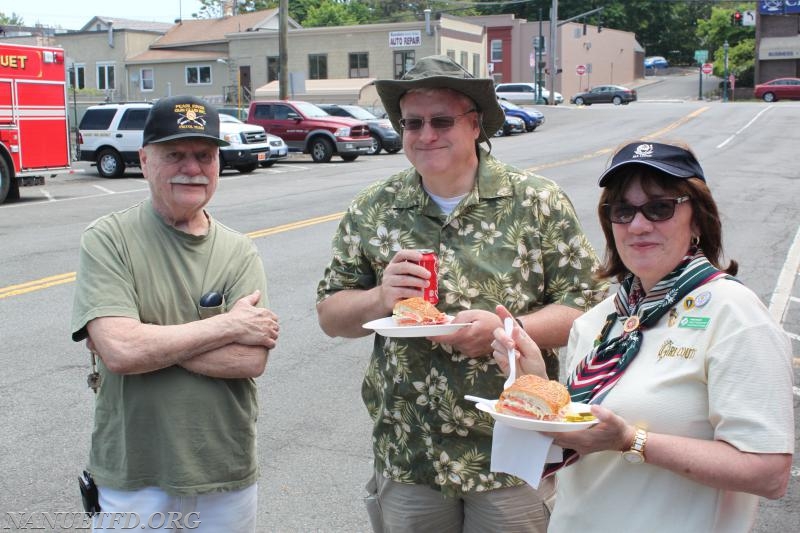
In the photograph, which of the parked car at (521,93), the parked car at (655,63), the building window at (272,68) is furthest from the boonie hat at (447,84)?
the parked car at (655,63)

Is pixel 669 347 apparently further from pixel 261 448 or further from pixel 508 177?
pixel 261 448

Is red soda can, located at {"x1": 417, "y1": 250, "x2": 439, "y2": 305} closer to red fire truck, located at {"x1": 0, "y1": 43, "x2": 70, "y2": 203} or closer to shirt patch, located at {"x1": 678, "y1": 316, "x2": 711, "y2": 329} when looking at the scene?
shirt patch, located at {"x1": 678, "y1": 316, "x2": 711, "y2": 329}

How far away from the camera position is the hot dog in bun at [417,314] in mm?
2754

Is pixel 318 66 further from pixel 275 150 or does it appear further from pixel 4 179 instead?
pixel 4 179

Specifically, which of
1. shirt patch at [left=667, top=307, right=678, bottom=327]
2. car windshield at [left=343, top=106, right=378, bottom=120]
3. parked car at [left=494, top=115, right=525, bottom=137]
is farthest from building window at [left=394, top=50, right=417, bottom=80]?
shirt patch at [left=667, top=307, right=678, bottom=327]

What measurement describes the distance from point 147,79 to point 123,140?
40946 millimetres

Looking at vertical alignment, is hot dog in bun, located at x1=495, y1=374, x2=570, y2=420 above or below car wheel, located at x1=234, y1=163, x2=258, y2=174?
below

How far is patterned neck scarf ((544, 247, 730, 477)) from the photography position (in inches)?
91.8

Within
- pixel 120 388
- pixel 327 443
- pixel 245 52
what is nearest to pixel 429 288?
pixel 120 388

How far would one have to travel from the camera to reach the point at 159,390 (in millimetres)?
2992

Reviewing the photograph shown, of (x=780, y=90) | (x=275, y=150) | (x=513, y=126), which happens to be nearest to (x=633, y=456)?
(x=275, y=150)

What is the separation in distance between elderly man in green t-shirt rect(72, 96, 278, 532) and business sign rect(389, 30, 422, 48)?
51.2 metres

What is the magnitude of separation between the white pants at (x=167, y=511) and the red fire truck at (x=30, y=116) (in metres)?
17.2

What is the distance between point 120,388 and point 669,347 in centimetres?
182
